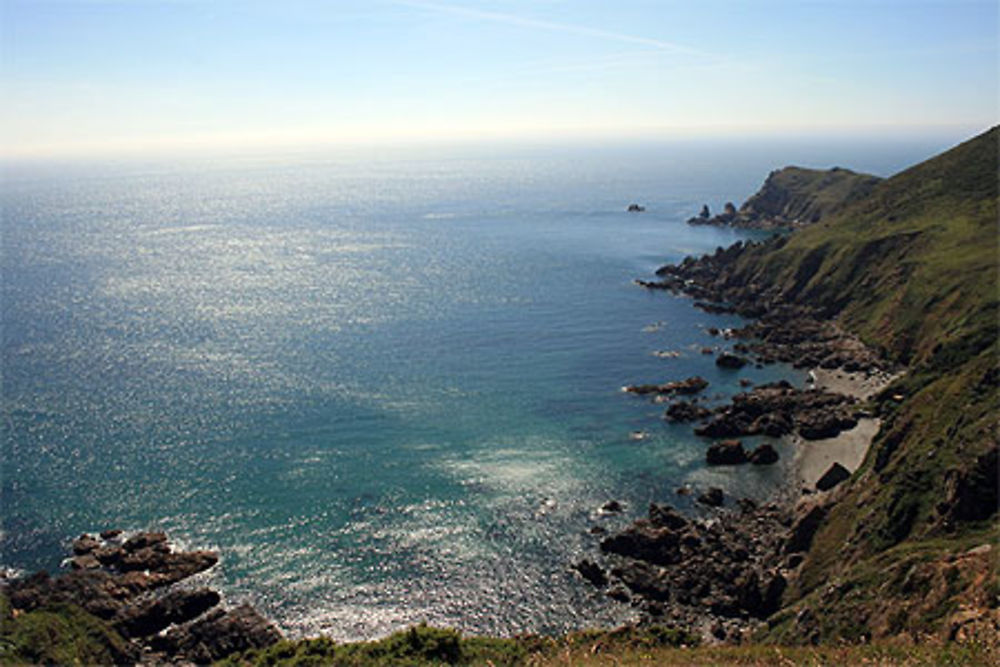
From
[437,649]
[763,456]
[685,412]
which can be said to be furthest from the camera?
[685,412]

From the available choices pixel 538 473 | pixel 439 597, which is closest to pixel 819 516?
pixel 538 473

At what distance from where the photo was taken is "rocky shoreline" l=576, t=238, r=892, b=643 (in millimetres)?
51188

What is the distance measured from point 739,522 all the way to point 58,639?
5053 centimetres

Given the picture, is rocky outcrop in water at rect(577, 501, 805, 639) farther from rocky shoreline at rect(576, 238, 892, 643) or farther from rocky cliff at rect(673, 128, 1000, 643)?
rocky cliff at rect(673, 128, 1000, 643)

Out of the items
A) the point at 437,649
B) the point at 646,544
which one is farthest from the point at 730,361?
the point at 437,649

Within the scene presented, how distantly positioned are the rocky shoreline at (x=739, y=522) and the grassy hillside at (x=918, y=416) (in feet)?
9.81

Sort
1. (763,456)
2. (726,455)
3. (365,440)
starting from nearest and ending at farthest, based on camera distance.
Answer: (763,456)
(726,455)
(365,440)

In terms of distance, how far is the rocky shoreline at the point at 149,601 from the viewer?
47.4m

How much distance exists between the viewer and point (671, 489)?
222 ft

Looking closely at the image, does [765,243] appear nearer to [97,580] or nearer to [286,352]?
[286,352]

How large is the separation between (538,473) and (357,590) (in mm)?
22793

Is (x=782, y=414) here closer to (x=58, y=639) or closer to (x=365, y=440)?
(x=365, y=440)

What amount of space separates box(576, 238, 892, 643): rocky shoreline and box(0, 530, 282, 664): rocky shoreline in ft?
83.9

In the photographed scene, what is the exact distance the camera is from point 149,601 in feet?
171
